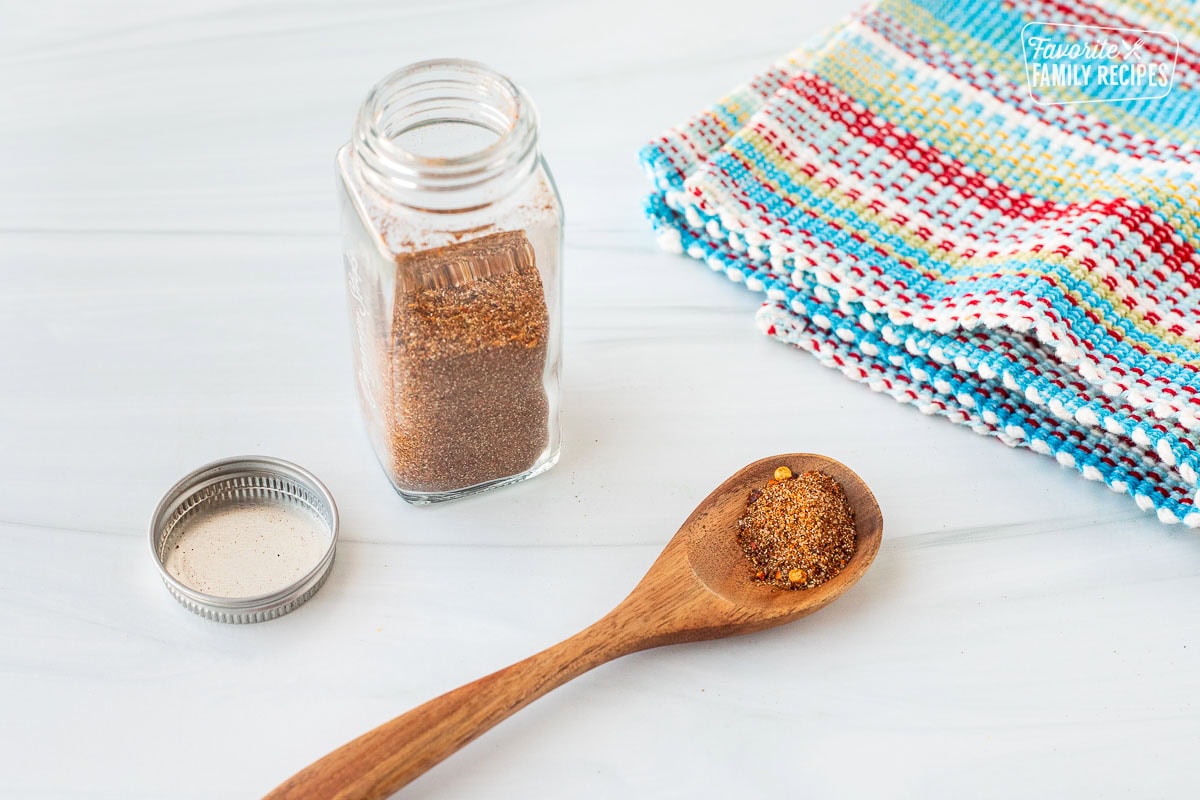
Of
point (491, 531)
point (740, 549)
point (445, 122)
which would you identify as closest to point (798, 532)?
point (740, 549)

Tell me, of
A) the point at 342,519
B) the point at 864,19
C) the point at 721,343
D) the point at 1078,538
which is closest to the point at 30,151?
the point at 342,519

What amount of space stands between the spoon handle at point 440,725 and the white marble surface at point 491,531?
34 mm

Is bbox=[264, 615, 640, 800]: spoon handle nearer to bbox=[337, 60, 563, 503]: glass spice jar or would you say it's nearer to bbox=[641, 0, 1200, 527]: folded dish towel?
bbox=[337, 60, 563, 503]: glass spice jar

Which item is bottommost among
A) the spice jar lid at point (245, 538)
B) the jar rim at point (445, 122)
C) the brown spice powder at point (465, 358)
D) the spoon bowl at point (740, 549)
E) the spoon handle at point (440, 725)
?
the spice jar lid at point (245, 538)

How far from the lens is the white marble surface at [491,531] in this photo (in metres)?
0.67

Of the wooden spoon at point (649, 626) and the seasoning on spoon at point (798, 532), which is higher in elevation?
the seasoning on spoon at point (798, 532)

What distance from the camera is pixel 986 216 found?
910mm

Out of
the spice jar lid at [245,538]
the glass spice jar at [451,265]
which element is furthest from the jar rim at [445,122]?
the spice jar lid at [245,538]

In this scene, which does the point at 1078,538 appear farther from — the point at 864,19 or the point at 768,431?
the point at 864,19

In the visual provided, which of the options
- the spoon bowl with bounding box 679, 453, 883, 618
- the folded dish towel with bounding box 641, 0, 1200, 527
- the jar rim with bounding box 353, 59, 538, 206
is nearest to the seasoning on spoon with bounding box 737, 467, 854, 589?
the spoon bowl with bounding box 679, 453, 883, 618

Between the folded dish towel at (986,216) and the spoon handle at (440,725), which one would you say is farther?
the folded dish towel at (986,216)

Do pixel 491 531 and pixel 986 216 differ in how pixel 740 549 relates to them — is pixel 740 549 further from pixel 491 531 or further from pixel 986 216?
pixel 986 216

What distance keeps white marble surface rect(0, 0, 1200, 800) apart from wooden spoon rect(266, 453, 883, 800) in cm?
3

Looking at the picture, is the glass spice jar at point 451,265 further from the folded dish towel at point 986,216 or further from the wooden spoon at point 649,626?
the folded dish towel at point 986,216
